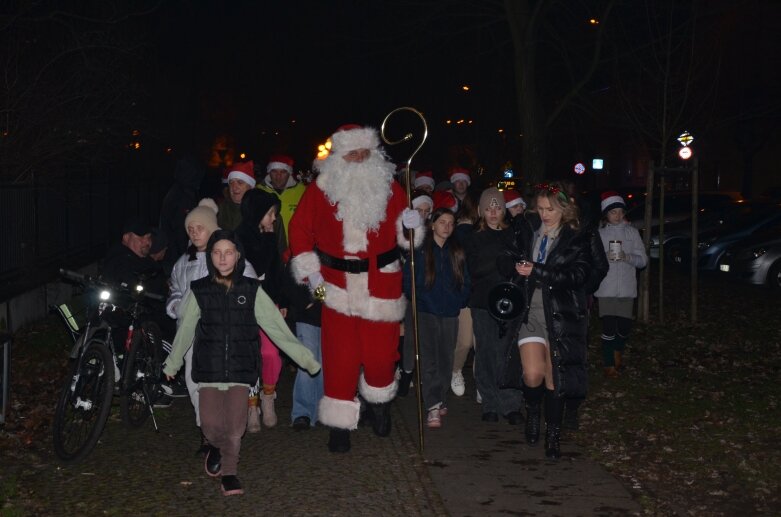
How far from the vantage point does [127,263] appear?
323 inches

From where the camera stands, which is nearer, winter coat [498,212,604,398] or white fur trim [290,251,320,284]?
winter coat [498,212,604,398]

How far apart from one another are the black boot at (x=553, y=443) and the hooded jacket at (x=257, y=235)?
7.65 feet

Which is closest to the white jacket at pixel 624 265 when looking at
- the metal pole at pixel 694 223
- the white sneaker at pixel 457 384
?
the white sneaker at pixel 457 384

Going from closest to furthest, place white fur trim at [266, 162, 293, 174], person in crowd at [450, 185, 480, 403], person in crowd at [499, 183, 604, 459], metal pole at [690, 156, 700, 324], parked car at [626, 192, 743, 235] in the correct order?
person in crowd at [499, 183, 604, 459]
person in crowd at [450, 185, 480, 403]
white fur trim at [266, 162, 293, 174]
metal pole at [690, 156, 700, 324]
parked car at [626, 192, 743, 235]

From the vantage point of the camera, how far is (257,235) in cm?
786

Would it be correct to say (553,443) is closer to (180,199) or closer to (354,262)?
(354,262)

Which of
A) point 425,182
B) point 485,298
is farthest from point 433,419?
point 425,182

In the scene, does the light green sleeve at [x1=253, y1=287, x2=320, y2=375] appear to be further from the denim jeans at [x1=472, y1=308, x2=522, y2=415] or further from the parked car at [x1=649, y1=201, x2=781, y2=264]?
the parked car at [x1=649, y1=201, x2=781, y2=264]

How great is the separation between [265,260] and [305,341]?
0.73 metres

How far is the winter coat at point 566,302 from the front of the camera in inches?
283

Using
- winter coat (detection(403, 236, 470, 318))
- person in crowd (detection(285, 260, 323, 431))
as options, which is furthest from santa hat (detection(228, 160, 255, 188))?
winter coat (detection(403, 236, 470, 318))

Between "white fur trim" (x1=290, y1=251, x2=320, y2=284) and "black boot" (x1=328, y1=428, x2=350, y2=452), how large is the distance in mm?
1107

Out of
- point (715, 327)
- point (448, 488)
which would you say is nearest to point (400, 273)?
point (448, 488)

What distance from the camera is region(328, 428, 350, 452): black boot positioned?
733 centimetres
